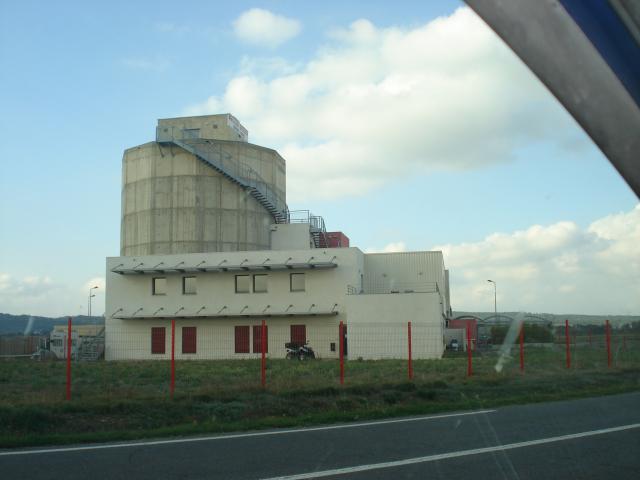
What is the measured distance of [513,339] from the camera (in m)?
32.9

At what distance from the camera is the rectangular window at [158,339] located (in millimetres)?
41531

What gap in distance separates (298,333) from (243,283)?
496 cm

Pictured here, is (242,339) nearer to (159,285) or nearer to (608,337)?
(159,285)

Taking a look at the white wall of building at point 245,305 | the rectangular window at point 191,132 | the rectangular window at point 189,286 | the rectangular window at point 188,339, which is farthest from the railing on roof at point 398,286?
the rectangular window at point 191,132

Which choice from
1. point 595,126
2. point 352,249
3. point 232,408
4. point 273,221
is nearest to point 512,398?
point 232,408

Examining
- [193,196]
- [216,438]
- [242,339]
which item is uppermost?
[193,196]

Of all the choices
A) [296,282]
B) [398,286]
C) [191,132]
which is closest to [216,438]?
[296,282]

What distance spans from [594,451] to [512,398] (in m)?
6.14

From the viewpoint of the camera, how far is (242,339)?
41.1 metres

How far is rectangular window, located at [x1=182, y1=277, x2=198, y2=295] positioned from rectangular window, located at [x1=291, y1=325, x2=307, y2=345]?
7076 millimetres

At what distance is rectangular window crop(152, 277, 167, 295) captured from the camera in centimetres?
4281

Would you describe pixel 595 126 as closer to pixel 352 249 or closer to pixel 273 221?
pixel 352 249

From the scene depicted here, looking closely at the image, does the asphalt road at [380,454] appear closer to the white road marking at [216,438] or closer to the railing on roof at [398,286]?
the white road marking at [216,438]

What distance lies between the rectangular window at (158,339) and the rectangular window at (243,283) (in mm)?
5672
